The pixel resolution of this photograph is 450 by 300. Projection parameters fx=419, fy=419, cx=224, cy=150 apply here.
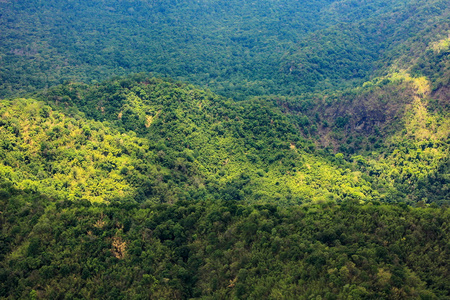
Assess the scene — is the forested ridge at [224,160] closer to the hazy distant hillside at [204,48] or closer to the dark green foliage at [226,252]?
the dark green foliage at [226,252]

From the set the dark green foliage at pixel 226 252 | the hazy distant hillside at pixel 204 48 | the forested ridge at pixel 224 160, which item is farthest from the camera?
the hazy distant hillside at pixel 204 48

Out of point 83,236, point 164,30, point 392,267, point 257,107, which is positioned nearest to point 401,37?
point 257,107

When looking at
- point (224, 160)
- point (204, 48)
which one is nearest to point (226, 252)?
point (224, 160)

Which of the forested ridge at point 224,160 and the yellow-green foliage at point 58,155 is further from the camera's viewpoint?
the yellow-green foliage at point 58,155

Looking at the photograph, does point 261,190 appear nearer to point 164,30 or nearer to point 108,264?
point 108,264

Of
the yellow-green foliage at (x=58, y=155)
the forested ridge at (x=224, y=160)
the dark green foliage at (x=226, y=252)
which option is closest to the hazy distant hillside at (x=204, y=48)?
the forested ridge at (x=224, y=160)

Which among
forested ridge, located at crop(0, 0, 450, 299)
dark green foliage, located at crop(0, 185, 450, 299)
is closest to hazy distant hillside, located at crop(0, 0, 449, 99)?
forested ridge, located at crop(0, 0, 450, 299)

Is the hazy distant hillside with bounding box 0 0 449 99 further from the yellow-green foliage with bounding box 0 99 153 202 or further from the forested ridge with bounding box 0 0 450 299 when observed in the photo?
the yellow-green foliage with bounding box 0 99 153 202

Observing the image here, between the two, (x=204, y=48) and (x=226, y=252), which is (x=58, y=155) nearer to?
(x=226, y=252)

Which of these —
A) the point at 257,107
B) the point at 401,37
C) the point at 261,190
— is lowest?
the point at 261,190
